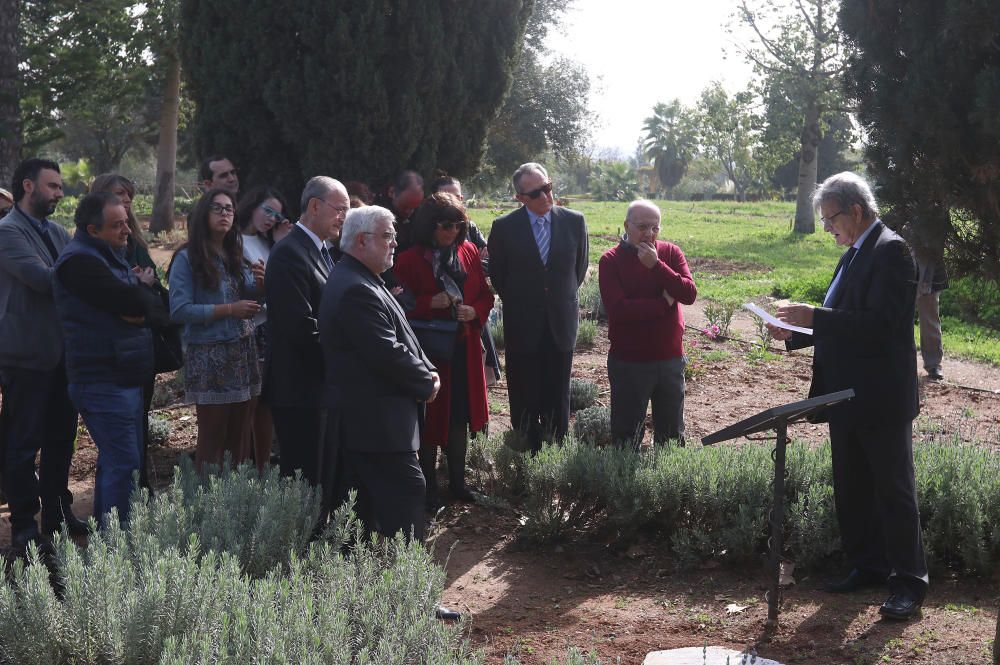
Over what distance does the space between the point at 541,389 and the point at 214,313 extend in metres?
2.33

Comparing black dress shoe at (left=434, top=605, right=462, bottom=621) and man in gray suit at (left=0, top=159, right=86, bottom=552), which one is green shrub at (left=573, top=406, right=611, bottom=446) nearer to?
black dress shoe at (left=434, top=605, right=462, bottom=621)

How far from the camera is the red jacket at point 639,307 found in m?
6.07

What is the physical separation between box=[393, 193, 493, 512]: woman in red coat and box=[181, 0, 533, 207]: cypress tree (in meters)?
3.01

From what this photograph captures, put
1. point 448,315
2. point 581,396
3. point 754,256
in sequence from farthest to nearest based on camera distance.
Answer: point 754,256
point 581,396
point 448,315

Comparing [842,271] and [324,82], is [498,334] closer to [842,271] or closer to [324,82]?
[324,82]

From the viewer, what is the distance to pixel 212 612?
323 centimetres

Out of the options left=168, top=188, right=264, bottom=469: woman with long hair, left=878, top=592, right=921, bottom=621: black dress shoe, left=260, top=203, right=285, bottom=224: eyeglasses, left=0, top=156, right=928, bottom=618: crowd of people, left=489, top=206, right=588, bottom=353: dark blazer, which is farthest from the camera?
left=489, top=206, right=588, bottom=353: dark blazer

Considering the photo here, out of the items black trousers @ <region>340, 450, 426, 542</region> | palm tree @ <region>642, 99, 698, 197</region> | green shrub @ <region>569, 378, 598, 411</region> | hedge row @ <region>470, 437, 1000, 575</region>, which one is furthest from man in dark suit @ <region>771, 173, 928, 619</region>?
palm tree @ <region>642, 99, 698, 197</region>

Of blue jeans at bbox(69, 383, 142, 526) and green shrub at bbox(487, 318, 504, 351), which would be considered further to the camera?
green shrub at bbox(487, 318, 504, 351)

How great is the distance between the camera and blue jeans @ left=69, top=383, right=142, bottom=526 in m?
5.10

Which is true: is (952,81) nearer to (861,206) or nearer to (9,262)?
(861,206)

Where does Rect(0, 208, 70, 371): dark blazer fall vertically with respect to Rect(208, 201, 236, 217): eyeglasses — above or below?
below

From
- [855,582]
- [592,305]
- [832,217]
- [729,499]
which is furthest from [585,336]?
[832,217]

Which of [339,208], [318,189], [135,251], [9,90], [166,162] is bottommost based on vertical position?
[135,251]
